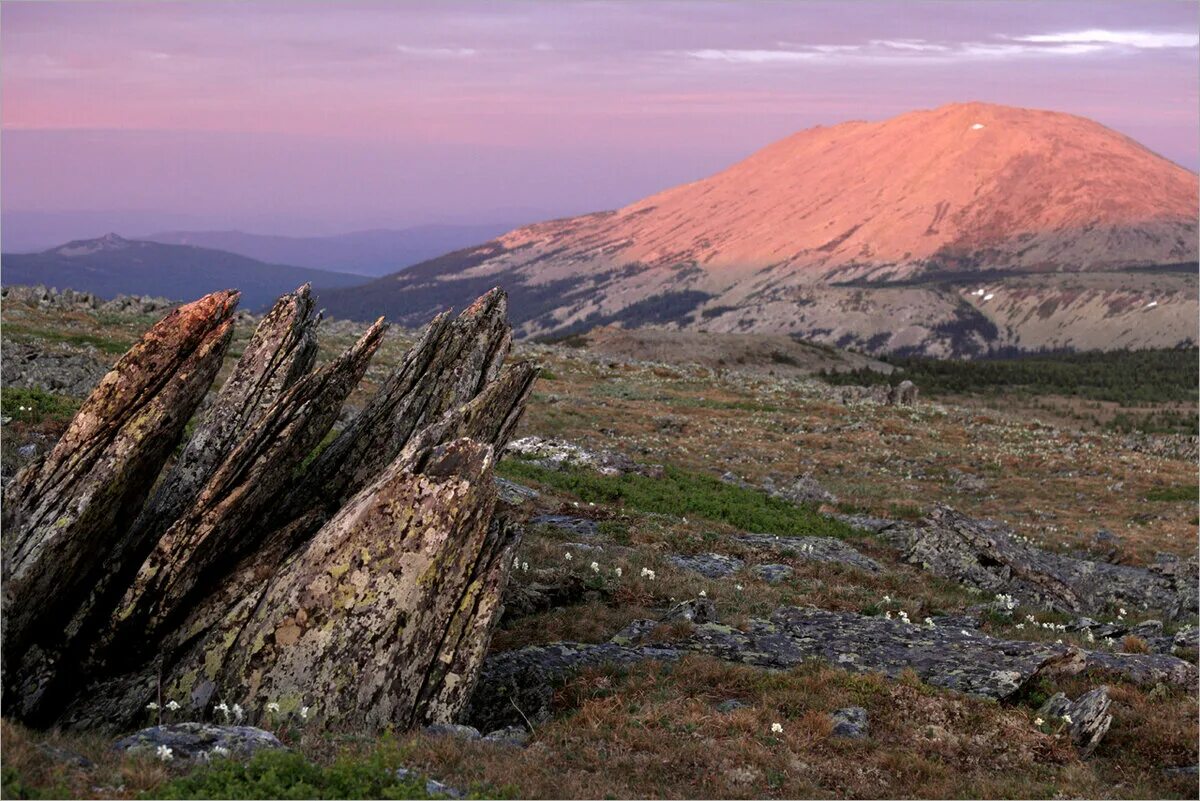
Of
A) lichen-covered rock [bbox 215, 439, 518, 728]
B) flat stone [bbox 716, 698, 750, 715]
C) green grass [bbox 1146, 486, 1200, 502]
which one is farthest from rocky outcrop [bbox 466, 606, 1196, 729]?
green grass [bbox 1146, 486, 1200, 502]

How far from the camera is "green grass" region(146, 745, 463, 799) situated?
1102 cm

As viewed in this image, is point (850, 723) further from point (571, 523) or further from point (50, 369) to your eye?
point (50, 369)

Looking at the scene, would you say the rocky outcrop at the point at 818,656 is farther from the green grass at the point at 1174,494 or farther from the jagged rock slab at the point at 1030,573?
the green grass at the point at 1174,494

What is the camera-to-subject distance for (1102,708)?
16.3 metres

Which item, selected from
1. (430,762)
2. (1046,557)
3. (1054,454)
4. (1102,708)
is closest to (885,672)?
(1102,708)

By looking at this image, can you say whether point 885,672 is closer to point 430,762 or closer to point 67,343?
point 430,762

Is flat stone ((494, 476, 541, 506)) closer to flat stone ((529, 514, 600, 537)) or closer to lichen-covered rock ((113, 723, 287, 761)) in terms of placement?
flat stone ((529, 514, 600, 537))

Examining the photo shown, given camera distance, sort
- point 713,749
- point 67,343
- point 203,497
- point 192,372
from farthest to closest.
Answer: point 67,343, point 192,372, point 203,497, point 713,749

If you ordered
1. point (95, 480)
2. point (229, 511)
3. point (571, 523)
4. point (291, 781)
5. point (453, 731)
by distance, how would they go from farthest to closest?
point (571, 523), point (229, 511), point (95, 480), point (453, 731), point (291, 781)

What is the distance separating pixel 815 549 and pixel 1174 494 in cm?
2846

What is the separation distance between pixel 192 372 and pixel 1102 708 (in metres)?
16.5

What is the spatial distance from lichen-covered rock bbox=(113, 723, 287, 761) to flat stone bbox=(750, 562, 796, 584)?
1559 cm

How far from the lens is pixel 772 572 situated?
26.4 m

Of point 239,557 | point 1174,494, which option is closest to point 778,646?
point 239,557
